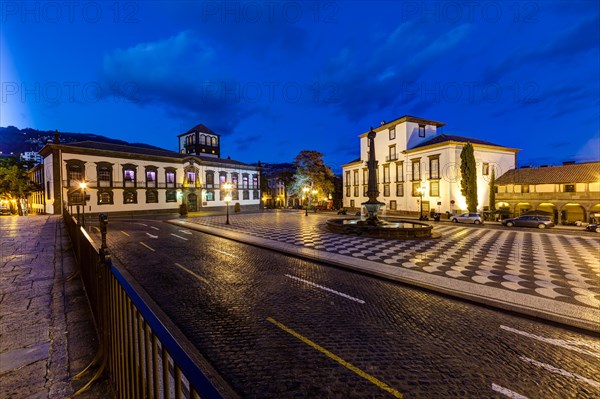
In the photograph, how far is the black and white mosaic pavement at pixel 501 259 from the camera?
8.23 m

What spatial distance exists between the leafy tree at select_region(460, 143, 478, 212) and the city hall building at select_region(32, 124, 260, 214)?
31.2 metres

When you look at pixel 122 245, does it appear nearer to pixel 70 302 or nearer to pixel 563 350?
pixel 70 302

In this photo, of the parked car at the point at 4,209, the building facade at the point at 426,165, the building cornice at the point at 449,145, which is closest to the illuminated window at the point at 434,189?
the building facade at the point at 426,165

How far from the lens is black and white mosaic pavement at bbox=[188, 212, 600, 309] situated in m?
8.23

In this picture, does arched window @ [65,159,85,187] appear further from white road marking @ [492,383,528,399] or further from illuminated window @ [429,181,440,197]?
illuminated window @ [429,181,440,197]

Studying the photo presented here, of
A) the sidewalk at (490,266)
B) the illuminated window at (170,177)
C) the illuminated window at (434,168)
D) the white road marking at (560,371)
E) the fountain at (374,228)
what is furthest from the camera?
the illuminated window at (170,177)

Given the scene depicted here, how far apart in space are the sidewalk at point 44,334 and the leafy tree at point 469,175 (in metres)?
38.1

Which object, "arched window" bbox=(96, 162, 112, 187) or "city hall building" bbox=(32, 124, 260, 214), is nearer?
"city hall building" bbox=(32, 124, 260, 214)

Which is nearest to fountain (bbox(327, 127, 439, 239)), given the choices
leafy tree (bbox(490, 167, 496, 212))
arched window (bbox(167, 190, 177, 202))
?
leafy tree (bbox(490, 167, 496, 212))

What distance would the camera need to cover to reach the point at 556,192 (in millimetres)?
30672

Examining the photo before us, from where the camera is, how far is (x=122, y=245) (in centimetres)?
1485

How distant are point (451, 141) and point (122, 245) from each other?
119ft

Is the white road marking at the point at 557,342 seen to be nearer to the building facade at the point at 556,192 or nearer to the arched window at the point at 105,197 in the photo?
the building facade at the point at 556,192

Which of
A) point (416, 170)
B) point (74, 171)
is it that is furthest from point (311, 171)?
point (74, 171)
